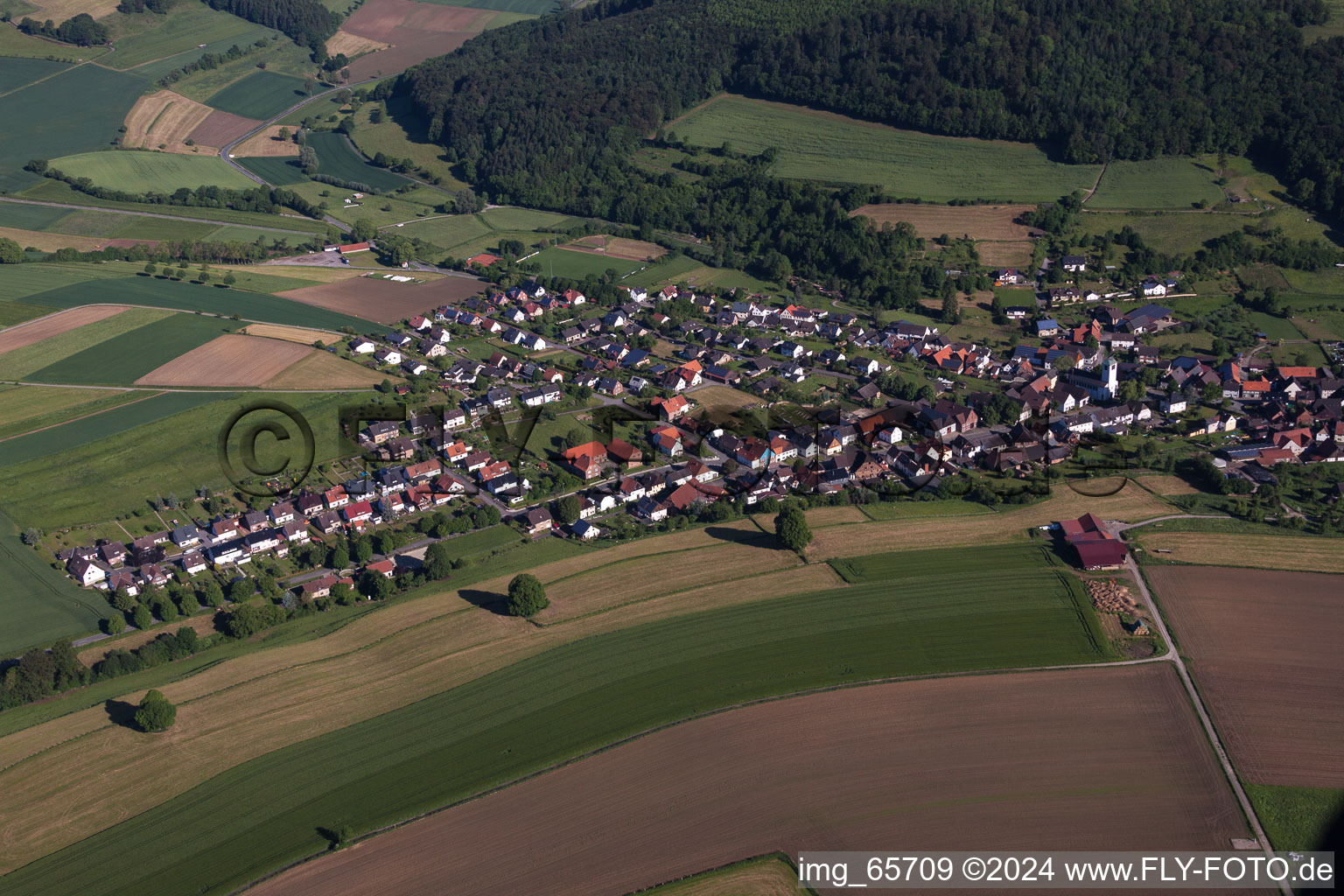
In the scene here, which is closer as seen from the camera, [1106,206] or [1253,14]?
[1106,206]

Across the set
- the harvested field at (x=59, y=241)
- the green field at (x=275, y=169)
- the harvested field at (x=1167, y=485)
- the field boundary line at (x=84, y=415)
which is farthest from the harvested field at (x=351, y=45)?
the harvested field at (x=1167, y=485)

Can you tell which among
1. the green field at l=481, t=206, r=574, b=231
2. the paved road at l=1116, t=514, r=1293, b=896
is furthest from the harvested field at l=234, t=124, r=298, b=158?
the paved road at l=1116, t=514, r=1293, b=896

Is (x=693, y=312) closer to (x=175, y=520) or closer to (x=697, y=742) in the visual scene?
(x=175, y=520)

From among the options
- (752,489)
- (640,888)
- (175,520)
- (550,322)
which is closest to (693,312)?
(550,322)

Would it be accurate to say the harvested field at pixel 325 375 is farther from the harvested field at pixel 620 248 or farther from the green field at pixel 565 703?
the green field at pixel 565 703

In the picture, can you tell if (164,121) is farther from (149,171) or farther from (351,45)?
(351,45)

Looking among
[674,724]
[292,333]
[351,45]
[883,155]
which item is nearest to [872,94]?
[883,155]

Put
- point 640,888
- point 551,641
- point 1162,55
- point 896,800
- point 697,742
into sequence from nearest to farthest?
point 640,888
point 896,800
point 697,742
point 551,641
point 1162,55
